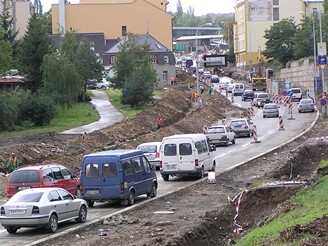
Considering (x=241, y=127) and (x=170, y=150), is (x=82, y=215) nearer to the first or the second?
(x=170, y=150)

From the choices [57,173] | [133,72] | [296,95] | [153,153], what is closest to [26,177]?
[57,173]

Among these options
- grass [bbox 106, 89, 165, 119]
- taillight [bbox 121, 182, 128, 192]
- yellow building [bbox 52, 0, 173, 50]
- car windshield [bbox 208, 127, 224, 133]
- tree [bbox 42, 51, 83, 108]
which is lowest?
taillight [bbox 121, 182, 128, 192]

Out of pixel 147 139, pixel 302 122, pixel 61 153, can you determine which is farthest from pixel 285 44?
pixel 61 153

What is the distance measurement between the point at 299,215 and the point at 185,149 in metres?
16.8

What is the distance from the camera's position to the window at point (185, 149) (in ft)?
120

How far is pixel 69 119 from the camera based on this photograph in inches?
2763

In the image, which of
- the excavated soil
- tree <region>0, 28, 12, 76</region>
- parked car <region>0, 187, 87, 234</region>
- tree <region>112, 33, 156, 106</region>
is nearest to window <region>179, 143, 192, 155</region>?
the excavated soil

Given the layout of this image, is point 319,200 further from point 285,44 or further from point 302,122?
point 285,44

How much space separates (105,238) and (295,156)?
68.2 ft

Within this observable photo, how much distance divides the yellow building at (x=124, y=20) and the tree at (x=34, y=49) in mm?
65668

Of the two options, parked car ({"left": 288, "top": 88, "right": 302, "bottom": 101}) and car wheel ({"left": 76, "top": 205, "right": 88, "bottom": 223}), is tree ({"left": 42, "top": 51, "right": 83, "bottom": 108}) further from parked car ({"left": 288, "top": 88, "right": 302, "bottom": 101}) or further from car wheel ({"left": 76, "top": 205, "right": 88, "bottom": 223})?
car wheel ({"left": 76, "top": 205, "right": 88, "bottom": 223})

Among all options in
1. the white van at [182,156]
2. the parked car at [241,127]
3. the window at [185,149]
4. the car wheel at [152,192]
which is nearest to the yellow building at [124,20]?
the parked car at [241,127]

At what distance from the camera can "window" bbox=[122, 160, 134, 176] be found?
2856 cm

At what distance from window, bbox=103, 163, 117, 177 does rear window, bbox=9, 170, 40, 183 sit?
2.43 metres
